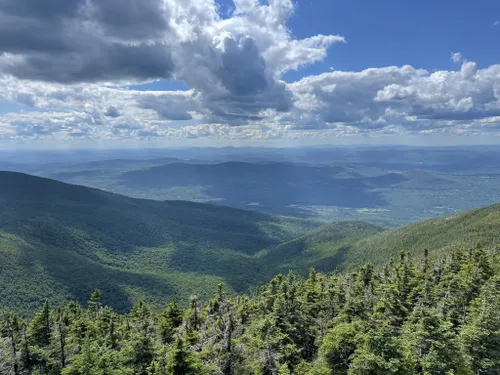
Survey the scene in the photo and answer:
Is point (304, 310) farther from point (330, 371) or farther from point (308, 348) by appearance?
point (330, 371)

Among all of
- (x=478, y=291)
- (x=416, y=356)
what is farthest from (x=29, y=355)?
(x=478, y=291)

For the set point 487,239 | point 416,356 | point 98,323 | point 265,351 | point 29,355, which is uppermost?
point 416,356

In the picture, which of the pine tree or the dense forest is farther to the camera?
the pine tree

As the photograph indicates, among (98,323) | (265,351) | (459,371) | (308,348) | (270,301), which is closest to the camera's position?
(459,371)

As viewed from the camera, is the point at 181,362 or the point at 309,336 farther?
the point at 309,336

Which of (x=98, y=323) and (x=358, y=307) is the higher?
(x=358, y=307)

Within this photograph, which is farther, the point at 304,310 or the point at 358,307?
the point at 304,310

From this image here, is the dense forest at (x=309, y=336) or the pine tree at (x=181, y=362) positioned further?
the pine tree at (x=181, y=362)

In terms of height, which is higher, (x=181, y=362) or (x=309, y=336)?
(x=181, y=362)
